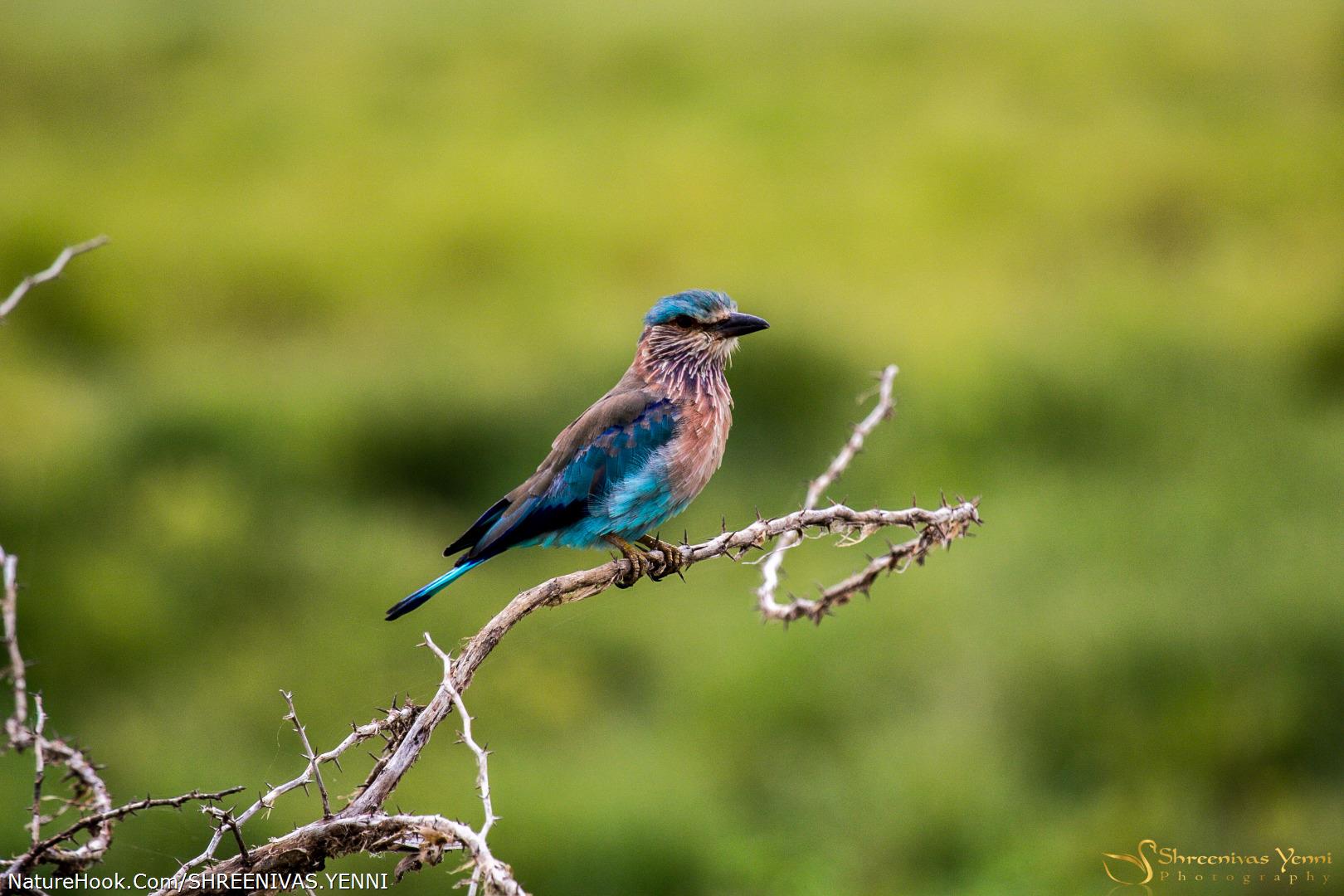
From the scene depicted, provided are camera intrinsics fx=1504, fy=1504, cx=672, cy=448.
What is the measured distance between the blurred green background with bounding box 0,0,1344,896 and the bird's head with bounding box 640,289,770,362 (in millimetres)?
3340

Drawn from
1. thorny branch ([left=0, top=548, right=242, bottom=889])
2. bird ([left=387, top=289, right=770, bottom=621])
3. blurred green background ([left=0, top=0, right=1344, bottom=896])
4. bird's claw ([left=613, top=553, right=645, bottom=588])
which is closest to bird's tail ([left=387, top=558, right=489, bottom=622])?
bird ([left=387, top=289, right=770, bottom=621])

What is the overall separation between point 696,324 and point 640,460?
2.36ft

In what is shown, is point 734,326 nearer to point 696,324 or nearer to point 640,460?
point 696,324

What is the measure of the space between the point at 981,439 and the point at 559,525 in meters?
7.63

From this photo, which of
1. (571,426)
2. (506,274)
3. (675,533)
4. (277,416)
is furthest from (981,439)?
(571,426)

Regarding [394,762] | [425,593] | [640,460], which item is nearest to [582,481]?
[640,460]

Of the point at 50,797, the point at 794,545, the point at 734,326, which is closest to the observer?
the point at 50,797

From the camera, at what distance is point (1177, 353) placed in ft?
42.0

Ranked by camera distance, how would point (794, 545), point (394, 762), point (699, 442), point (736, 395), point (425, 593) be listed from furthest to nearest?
point (736, 395) → point (699, 442) → point (425, 593) → point (794, 545) → point (394, 762)

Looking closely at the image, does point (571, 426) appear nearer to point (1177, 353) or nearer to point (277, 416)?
point (277, 416)

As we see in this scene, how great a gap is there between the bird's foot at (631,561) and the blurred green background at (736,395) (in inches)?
132

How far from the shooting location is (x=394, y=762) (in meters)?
3.17

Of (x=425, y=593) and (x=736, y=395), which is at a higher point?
(x=736, y=395)

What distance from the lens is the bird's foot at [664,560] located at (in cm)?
467
